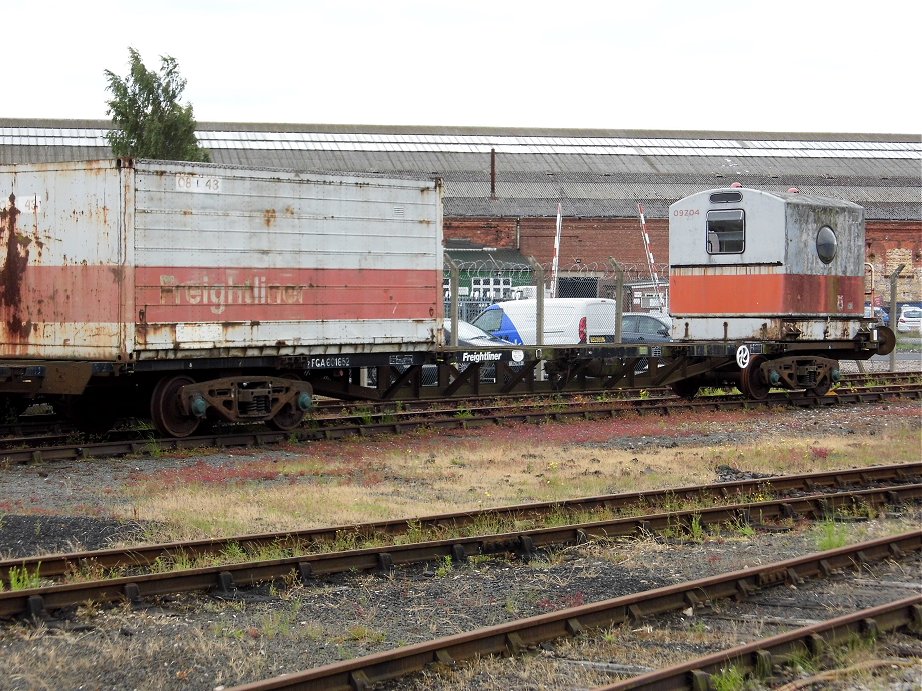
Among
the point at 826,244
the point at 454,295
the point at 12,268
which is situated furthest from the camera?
the point at 826,244

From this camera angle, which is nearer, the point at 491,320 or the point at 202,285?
the point at 202,285

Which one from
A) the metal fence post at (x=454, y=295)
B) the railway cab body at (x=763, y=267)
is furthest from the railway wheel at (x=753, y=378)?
the metal fence post at (x=454, y=295)

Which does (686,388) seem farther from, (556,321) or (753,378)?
(556,321)

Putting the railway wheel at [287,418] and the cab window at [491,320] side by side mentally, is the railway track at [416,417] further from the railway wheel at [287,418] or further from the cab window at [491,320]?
the cab window at [491,320]

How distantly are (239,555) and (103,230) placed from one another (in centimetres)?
636

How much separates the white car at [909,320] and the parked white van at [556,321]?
78.4 ft

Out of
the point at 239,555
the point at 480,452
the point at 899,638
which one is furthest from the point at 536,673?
the point at 480,452

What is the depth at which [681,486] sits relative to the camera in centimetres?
1138

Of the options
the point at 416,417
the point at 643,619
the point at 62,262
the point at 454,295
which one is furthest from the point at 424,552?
the point at 416,417

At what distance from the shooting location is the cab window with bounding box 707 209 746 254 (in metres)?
19.1

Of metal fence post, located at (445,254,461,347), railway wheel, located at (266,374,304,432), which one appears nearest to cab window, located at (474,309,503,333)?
metal fence post, located at (445,254,461,347)

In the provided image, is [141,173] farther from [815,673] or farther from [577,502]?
[815,673]

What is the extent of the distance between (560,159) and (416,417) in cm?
3408

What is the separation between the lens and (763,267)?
61.7 feet
